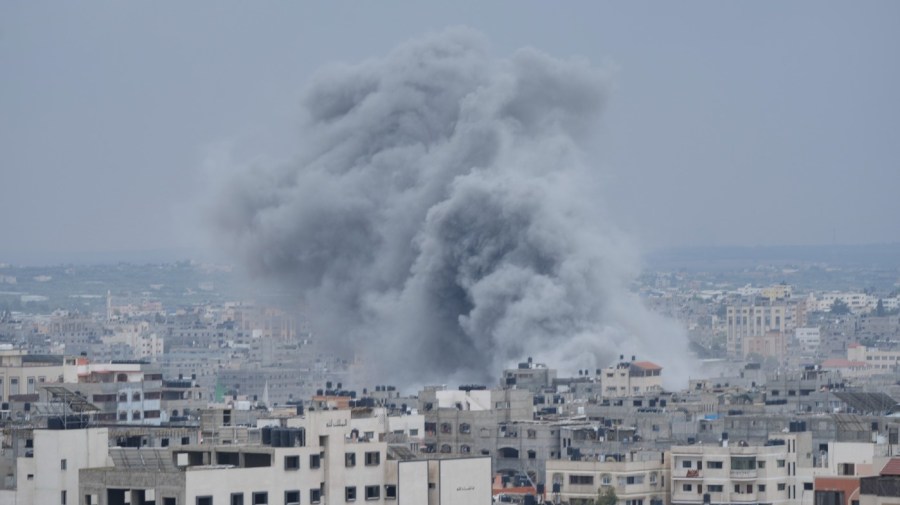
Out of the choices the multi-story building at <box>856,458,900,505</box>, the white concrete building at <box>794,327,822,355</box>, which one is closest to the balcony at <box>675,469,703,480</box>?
the multi-story building at <box>856,458,900,505</box>

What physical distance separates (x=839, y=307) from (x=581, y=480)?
446ft

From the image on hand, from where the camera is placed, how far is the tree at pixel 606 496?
38625 mm

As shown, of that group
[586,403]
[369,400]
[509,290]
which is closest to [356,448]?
[369,400]

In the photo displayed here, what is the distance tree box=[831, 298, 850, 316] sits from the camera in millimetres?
170300

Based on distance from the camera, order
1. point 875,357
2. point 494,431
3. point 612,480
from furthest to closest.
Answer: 1. point 875,357
2. point 494,431
3. point 612,480

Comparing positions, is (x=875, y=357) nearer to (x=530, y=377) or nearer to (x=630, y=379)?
(x=630, y=379)

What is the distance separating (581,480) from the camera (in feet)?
130

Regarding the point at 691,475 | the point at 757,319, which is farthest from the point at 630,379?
the point at 757,319

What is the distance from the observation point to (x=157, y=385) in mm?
59906


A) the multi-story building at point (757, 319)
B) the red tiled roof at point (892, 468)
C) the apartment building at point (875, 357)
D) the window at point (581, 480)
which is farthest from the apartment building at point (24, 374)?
the multi-story building at point (757, 319)

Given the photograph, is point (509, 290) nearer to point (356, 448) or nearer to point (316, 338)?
point (316, 338)

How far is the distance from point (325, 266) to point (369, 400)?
126ft

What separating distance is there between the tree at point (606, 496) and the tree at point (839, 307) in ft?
431

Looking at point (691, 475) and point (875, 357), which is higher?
point (875, 357)
